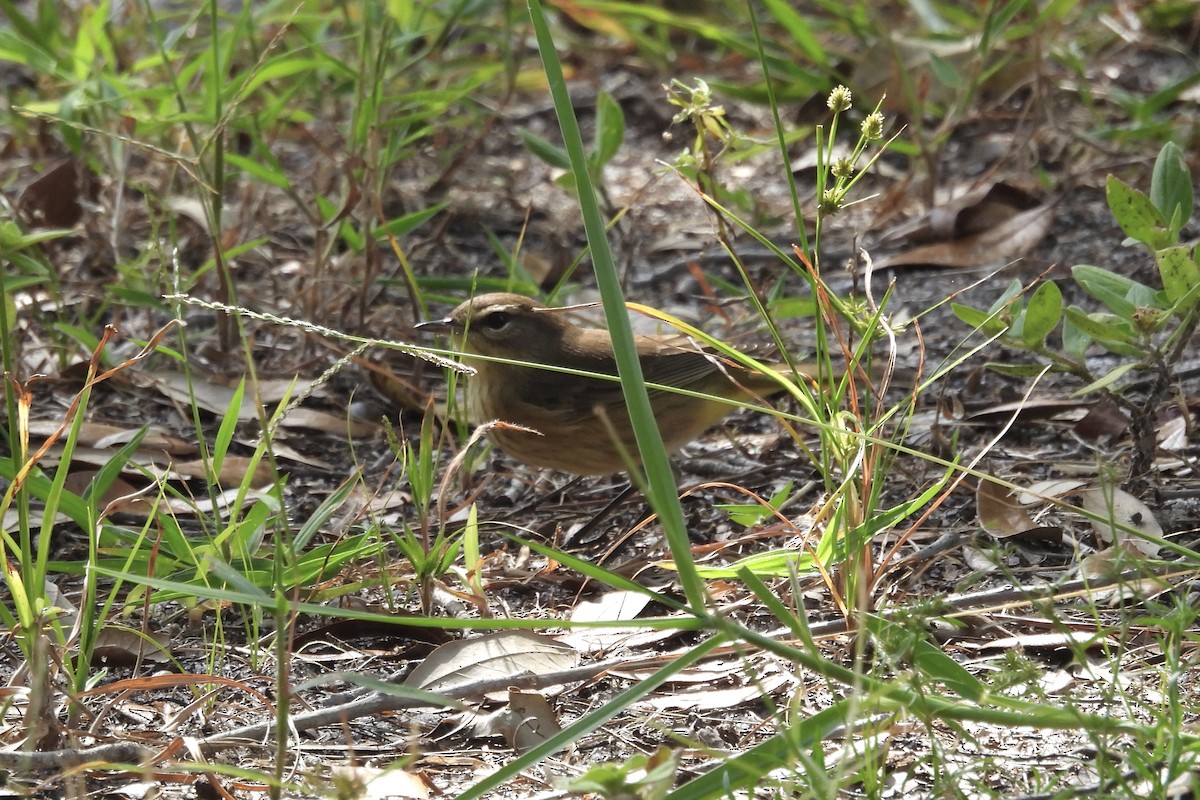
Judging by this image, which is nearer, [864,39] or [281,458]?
[281,458]

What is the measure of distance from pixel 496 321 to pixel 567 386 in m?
0.37

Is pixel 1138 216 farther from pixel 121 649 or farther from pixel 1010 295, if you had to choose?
pixel 121 649

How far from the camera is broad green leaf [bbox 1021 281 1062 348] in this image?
3.39 m

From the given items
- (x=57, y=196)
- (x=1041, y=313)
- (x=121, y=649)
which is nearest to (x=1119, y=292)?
(x=1041, y=313)

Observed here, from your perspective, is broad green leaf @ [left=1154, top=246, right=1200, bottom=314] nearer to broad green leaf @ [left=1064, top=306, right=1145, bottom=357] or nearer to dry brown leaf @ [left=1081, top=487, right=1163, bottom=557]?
broad green leaf @ [left=1064, top=306, right=1145, bottom=357]

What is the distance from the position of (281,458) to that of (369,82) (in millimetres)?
1717

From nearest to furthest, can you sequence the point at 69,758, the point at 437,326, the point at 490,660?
the point at 69,758 → the point at 490,660 → the point at 437,326

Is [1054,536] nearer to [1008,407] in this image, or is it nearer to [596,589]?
[1008,407]

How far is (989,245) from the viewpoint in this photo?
571cm

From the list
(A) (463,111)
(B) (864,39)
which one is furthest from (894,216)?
(A) (463,111)

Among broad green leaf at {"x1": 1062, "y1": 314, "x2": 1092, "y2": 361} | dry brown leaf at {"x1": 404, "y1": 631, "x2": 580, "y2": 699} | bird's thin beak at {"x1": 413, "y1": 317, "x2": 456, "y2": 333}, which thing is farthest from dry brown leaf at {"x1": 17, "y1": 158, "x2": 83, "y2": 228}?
broad green leaf at {"x1": 1062, "y1": 314, "x2": 1092, "y2": 361}

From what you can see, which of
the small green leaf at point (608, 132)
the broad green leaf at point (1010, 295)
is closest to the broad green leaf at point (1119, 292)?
the broad green leaf at point (1010, 295)

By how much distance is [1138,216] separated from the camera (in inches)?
139

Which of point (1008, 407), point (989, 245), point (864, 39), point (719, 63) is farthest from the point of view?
point (719, 63)
